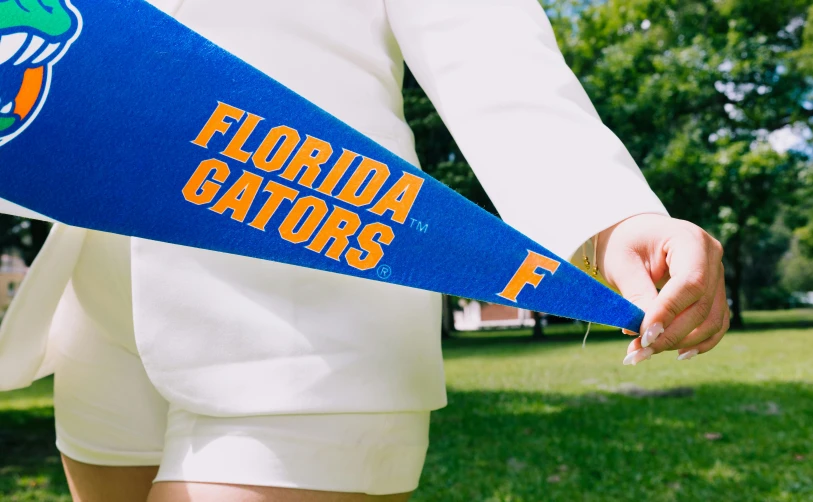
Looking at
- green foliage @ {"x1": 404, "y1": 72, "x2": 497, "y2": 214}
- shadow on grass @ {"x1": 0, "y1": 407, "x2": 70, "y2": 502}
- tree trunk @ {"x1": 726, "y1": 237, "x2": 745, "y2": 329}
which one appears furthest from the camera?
tree trunk @ {"x1": 726, "y1": 237, "x2": 745, "y2": 329}

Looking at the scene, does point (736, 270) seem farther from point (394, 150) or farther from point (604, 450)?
point (394, 150)

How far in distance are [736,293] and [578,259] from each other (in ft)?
69.0

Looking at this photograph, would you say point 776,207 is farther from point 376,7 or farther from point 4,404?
point 376,7

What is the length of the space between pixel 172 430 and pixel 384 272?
0.99 ft

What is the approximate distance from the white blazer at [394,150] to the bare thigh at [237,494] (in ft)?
0.25

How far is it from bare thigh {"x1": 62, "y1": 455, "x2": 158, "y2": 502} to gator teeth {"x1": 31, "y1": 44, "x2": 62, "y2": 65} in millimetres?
623

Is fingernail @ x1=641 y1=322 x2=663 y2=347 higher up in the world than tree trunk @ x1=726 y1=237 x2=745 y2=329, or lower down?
higher up

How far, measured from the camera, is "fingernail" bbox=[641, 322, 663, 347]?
0.67 metres

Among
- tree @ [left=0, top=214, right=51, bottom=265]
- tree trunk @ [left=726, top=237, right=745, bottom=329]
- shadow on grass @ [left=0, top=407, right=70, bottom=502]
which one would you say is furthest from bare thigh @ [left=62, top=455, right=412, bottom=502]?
tree trunk @ [left=726, top=237, right=745, bottom=329]

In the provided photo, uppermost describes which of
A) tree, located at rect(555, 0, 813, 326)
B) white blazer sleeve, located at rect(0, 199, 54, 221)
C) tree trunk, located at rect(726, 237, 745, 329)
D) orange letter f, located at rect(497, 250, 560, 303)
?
white blazer sleeve, located at rect(0, 199, 54, 221)

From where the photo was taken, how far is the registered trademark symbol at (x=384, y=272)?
729 millimetres

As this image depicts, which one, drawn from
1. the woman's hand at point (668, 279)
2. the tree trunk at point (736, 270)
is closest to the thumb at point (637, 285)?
the woman's hand at point (668, 279)

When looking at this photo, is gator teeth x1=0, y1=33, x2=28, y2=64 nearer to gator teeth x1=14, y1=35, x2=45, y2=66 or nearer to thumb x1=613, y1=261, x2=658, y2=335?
gator teeth x1=14, y1=35, x2=45, y2=66

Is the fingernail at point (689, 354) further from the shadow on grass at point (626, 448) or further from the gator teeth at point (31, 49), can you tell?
the shadow on grass at point (626, 448)
